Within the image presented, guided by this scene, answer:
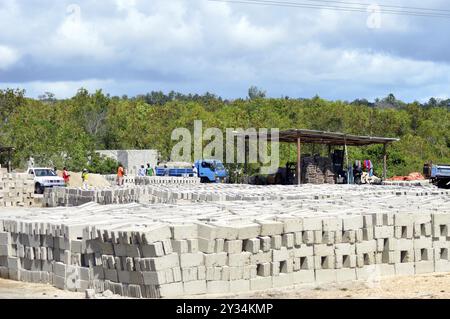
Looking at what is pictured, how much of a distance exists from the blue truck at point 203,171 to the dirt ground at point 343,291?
3366 cm

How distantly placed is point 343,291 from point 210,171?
118 feet

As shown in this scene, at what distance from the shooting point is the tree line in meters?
57.8

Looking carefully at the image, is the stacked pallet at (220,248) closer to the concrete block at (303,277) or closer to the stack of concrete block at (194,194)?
the concrete block at (303,277)

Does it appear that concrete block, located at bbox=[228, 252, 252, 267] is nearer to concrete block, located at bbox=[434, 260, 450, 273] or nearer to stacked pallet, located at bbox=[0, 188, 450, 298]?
stacked pallet, located at bbox=[0, 188, 450, 298]

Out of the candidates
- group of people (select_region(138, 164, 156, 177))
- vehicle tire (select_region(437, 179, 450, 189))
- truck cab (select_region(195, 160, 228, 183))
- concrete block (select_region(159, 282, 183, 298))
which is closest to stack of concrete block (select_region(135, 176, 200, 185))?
group of people (select_region(138, 164, 156, 177))

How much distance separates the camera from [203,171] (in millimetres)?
50062

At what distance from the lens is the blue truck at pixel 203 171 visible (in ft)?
163

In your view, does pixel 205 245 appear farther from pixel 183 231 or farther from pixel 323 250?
pixel 323 250

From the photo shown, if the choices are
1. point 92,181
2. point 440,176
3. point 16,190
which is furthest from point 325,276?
point 92,181

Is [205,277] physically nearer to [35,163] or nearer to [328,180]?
[328,180]

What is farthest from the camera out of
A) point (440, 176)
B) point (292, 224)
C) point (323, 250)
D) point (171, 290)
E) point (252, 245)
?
point (440, 176)

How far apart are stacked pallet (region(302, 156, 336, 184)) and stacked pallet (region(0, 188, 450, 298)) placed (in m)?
22.4

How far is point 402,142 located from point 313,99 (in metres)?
44.9
